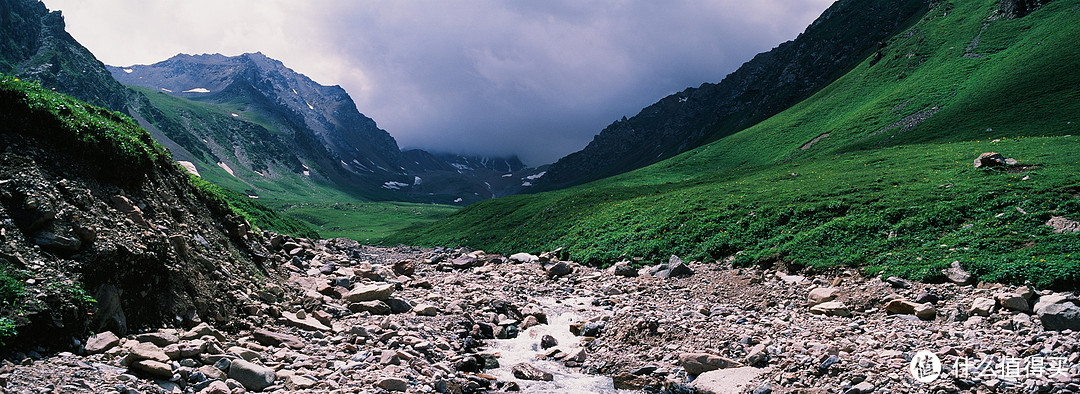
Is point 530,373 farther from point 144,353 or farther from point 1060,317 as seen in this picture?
point 1060,317

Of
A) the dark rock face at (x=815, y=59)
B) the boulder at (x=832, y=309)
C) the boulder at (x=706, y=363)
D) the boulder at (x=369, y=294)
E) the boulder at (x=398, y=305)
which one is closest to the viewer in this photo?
the boulder at (x=706, y=363)

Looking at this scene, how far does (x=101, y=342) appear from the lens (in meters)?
10.2

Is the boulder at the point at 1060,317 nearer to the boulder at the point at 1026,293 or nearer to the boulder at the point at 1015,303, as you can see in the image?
the boulder at the point at 1015,303

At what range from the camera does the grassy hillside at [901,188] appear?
68.8 ft

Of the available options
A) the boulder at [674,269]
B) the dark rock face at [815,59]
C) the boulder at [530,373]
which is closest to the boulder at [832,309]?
the boulder at [674,269]

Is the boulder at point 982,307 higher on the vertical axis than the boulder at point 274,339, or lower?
lower

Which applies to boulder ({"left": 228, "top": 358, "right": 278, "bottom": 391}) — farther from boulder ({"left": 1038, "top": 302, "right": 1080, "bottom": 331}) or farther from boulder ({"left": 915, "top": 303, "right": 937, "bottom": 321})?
boulder ({"left": 1038, "top": 302, "right": 1080, "bottom": 331})

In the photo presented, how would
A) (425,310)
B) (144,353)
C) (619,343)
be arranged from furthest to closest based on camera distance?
(425,310), (619,343), (144,353)

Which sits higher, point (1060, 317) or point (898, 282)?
point (1060, 317)

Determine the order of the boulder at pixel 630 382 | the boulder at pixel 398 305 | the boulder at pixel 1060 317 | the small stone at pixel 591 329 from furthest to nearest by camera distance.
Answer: the boulder at pixel 398 305 < the small stone at pixel 591 329 < the boulder at pixel 630 382 < the boulder at pixel 1060 317

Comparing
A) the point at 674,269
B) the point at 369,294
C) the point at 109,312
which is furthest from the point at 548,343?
the point at 109,312

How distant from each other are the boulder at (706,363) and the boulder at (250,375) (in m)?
11.6

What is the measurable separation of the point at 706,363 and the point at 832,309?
659cm

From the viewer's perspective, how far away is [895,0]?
161750 mm
